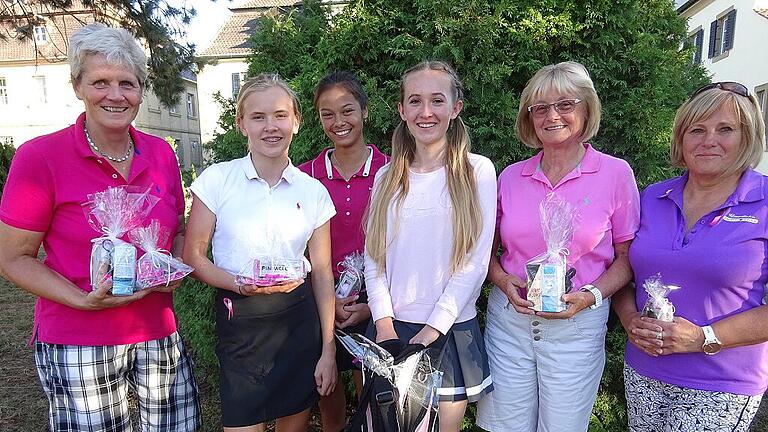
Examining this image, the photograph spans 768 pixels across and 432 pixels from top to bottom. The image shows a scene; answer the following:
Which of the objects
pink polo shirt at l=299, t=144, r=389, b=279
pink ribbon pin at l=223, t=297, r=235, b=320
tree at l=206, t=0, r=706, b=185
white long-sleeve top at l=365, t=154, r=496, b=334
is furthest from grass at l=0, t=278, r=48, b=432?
white long-sleeve top at l=365, t=154, r=496, b=334

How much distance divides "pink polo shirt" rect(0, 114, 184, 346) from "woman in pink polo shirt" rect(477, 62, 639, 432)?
1880mm

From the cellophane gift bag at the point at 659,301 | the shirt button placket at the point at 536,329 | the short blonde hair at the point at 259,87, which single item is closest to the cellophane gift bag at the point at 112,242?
the short blonde hair at the point at 259,87

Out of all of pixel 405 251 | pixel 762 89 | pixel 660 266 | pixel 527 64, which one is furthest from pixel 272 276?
pixel 762 89

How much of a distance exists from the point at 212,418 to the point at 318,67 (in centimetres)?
330

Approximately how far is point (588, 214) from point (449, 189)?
709 millimetres

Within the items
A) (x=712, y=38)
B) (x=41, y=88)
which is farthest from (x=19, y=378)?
(x=41, y=88)

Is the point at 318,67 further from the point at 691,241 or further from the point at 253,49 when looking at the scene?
the point at 691,241

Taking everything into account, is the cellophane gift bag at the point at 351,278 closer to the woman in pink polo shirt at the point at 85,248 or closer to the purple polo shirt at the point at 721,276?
the woman in pink polo shirt at the point at 85,248

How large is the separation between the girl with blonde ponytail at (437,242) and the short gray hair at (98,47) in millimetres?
1382

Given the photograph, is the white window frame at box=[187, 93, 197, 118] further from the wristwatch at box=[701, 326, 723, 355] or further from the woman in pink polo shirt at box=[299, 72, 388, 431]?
the wristwatch at box=[701, 326, 723, 355]

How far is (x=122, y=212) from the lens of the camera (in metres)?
2.19

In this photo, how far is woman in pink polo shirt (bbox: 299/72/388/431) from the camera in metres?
3.04

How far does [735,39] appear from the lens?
19.0m

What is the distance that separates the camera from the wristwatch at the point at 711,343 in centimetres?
214
